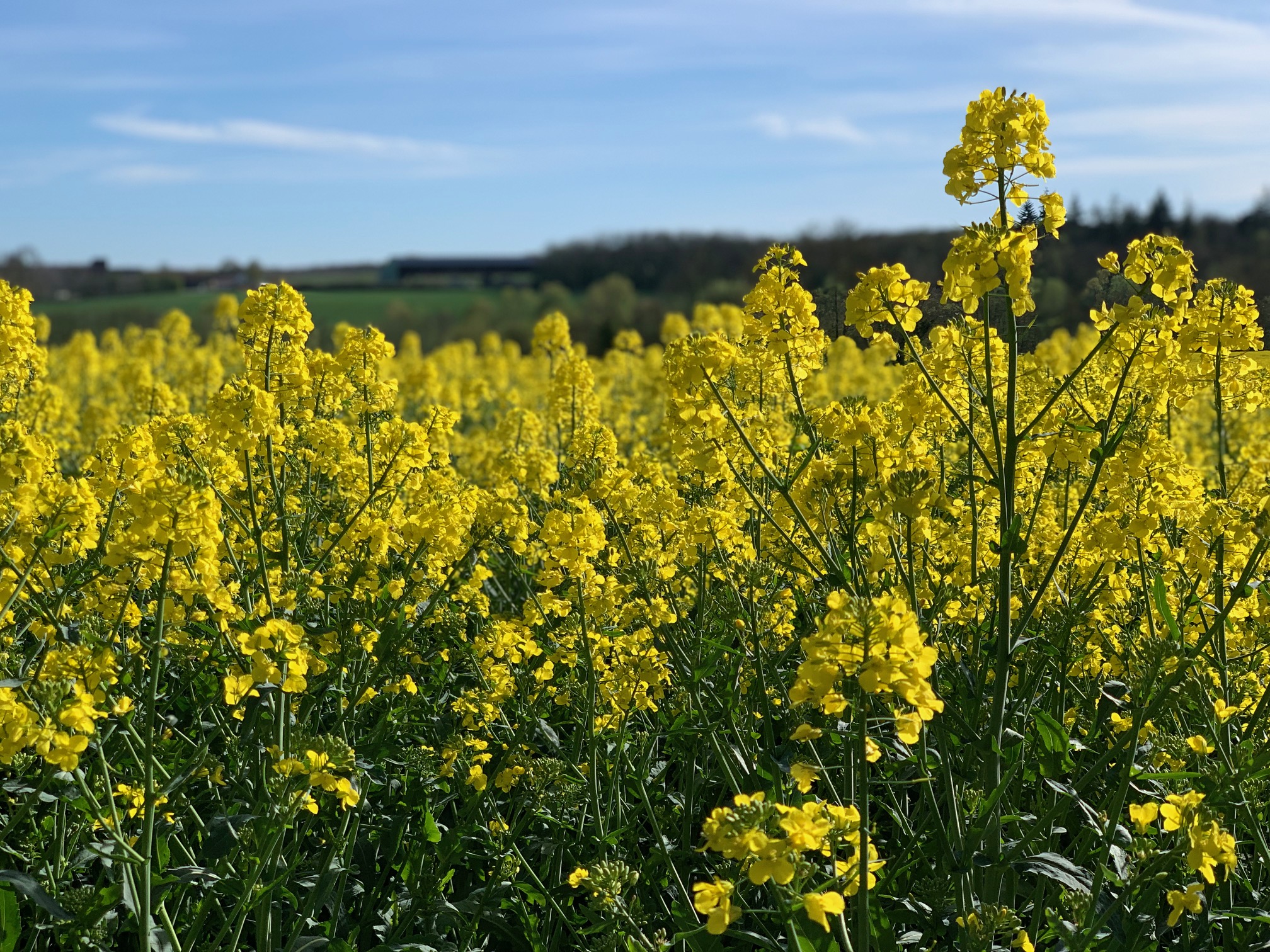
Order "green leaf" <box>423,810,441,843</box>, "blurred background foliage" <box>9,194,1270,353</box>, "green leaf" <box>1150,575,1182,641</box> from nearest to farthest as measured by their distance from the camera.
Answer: "green leaf" <box>1150,575,1182,641</box>, "green leaf" <box>423,810,441,843</box>, "blurred background foliage" <box>9,194,1270,353</box>

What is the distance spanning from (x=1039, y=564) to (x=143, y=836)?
345cm

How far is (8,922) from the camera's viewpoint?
10.2 ft

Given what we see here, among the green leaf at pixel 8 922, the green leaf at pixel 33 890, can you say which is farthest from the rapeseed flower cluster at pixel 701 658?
the green leaf at pixel 8 922

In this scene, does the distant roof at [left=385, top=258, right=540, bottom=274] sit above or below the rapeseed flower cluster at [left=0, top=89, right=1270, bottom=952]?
above

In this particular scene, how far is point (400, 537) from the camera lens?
4332 millimetres

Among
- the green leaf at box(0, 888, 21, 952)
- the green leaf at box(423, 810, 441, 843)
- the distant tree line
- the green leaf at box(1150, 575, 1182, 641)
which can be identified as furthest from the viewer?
the distant tree line

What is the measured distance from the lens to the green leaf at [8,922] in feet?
10.2

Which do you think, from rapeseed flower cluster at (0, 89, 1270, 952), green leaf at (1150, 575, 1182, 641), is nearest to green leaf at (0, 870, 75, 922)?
rapeseed flower cluster at (0, 89, 1270, 952)

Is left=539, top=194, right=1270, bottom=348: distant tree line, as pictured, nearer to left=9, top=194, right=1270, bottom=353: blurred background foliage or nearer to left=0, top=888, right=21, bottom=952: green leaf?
left=9, top=194, right=1270, bottom=353: blurred background foliage

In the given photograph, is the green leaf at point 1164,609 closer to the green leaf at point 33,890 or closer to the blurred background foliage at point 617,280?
the green leaf at point 33,890

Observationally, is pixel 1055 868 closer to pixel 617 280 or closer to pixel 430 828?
pixel 430 828

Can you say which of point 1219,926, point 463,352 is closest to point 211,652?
point 1219,926

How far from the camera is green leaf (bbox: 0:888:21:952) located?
3094 millimetres

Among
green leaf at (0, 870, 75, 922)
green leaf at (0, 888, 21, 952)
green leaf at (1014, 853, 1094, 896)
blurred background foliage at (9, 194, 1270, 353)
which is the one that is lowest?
green leaf at (0, 888, 21, 952)
